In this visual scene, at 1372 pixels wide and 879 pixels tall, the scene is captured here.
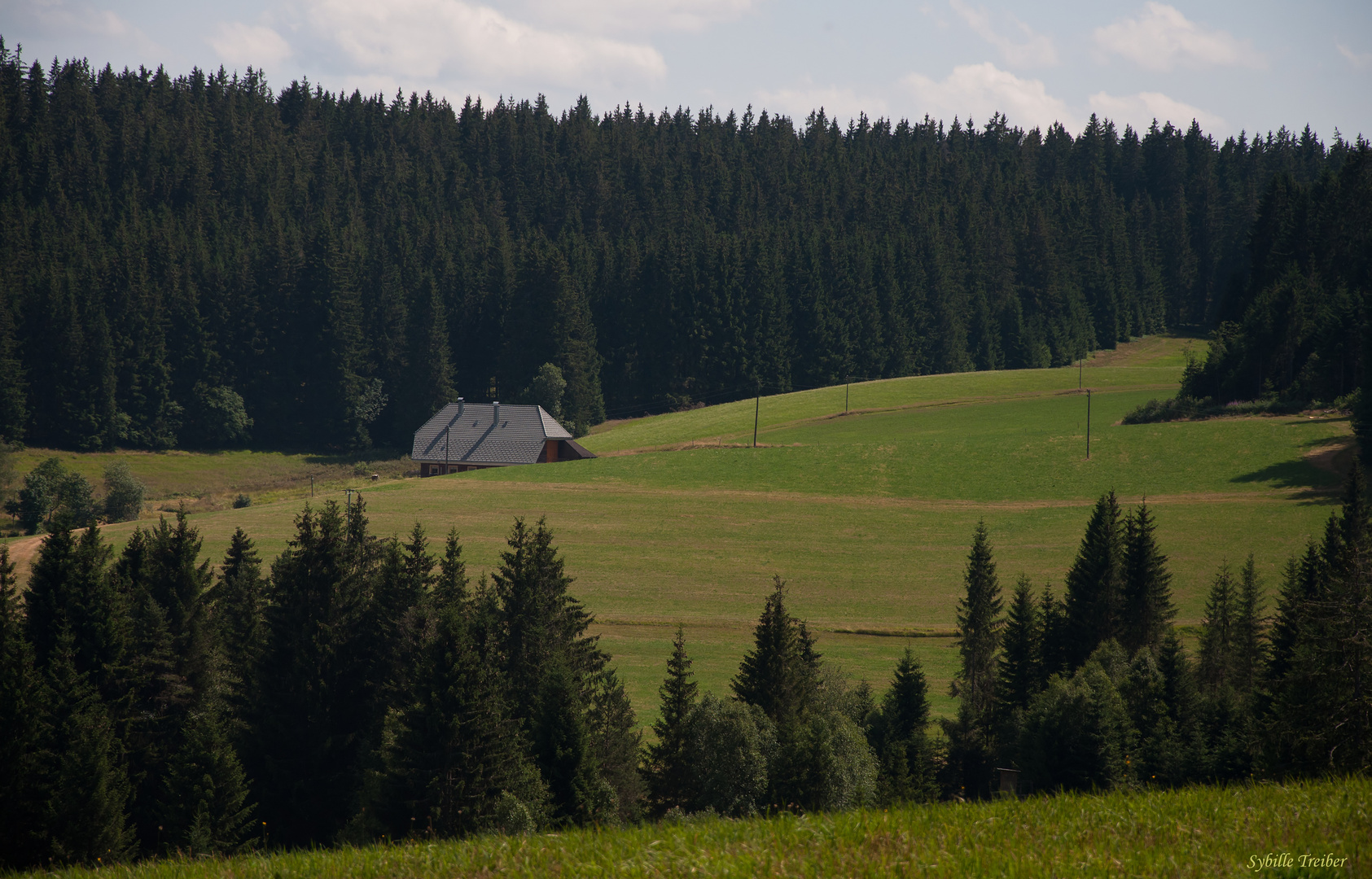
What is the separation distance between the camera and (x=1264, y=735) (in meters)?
23.6

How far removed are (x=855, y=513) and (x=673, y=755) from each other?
36660 mm

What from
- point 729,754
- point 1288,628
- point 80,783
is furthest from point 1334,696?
point 80,783

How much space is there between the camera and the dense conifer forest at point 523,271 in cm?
11662

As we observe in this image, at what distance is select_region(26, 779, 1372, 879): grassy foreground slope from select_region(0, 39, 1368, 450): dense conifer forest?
88396mm

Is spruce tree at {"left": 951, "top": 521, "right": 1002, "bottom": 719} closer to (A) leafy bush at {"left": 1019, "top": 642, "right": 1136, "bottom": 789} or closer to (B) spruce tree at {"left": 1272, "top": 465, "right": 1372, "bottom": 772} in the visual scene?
(A) leafy bush at {"left": 1019, "top": 642, "right": 1136, "bottom": 789}

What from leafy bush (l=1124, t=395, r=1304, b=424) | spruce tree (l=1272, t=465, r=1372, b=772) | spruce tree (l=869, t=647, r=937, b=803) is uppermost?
leafy bush (l=1124, t=395, r=1304, b=424)

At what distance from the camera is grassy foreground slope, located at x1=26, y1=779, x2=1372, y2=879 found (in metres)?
7.28

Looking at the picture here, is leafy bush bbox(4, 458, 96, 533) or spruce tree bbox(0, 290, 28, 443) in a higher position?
spruce tree bbox(0, 290, 28, 443)

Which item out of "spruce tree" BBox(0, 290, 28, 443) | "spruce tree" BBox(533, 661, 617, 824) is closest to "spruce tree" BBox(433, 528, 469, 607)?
"spruce tree" BBox(533, 661, 617, 824)

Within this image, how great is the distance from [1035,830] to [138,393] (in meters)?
128

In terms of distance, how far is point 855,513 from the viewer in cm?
6606

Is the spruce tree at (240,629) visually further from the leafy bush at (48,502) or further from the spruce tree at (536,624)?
the leafy bush at (48,502)

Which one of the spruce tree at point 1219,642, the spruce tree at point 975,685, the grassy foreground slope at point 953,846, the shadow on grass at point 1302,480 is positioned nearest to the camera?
the grassy foreground slope at point 953,846

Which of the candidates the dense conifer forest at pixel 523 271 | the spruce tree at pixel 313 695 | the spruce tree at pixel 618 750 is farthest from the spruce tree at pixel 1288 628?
the dense conifer forest at pixel 523 271
